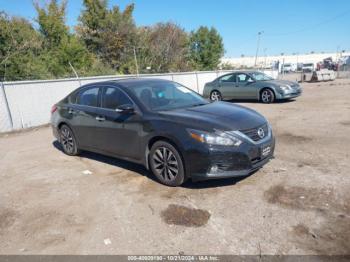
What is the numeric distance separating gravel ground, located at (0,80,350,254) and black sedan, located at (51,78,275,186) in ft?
1.15

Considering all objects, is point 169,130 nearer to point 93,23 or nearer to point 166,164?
point 166,164

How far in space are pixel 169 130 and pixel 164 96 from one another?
43.0 inches

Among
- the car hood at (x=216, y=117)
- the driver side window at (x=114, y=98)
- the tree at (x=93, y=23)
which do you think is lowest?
the car hood at (x=216, y=117)

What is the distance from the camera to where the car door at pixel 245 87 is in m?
13.8

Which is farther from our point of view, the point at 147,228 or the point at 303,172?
the point at 303,172

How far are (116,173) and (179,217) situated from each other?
200 centimetres

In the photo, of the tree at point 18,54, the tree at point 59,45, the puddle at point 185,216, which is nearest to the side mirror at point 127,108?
the puddle at point 185,216

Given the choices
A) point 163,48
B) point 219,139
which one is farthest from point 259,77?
point 163,48

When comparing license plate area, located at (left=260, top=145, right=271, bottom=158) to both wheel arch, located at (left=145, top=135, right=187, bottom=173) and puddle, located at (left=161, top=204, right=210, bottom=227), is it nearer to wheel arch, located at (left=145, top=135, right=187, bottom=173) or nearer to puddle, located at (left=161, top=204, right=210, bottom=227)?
wheel arch, located at (left=145, top=135, right=187, bottom=173)

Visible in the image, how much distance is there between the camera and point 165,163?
4.73 m

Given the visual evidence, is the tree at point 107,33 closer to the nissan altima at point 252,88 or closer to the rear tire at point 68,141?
the nissan altima at point 252,88

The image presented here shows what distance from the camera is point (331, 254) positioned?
9.78 ft

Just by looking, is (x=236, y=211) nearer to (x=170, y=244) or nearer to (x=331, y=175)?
(x=170, y=244)

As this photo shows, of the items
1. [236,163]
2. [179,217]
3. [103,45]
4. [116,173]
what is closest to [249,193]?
[236,163]
